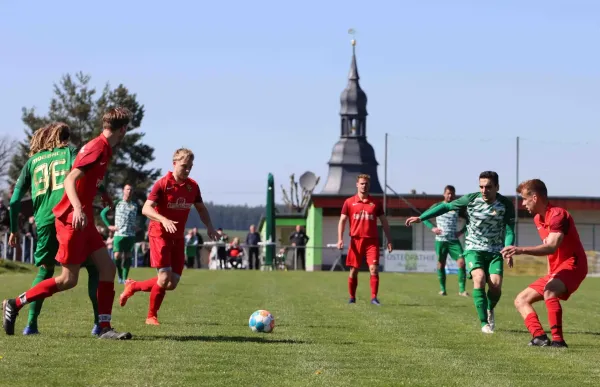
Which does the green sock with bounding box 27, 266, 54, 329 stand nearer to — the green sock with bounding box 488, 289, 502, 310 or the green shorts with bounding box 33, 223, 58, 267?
the green shorts with bounding box 33, 223, 58, 267

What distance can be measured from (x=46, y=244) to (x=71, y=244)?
657mm

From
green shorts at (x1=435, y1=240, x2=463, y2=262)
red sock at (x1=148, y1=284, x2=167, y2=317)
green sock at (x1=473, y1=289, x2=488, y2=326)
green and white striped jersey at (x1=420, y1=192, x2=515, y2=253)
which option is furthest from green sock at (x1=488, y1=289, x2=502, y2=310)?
green shorts at (x1=435, y1=240, x2=463, y2=262)

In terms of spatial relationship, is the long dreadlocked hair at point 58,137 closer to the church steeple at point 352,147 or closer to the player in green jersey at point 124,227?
the player in green jersey at point 124,227

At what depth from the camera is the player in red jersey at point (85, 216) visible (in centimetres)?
985

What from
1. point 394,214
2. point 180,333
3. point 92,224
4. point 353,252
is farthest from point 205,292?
point 394,214

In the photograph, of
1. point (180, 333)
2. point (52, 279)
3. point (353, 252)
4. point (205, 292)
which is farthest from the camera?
point (205, 292)

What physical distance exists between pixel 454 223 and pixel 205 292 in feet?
16.0

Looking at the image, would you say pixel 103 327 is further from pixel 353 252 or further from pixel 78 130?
pixel 78 130

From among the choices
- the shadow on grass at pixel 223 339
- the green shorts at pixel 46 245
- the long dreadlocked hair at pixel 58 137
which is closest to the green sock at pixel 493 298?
the shadow on grass at pixel 223 339

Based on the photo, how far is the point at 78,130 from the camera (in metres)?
79.9

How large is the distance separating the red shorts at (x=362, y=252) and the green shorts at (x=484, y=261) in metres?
4.92

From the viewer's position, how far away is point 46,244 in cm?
1053

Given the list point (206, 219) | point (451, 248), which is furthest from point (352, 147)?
point (206, 219)

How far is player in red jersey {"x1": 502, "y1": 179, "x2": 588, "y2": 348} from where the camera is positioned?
1074 cm
